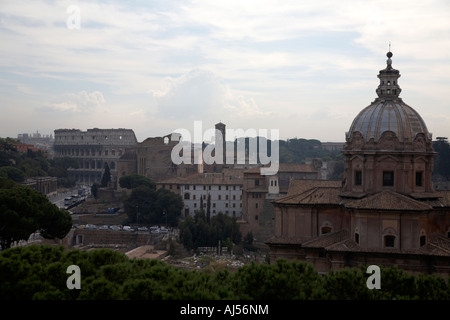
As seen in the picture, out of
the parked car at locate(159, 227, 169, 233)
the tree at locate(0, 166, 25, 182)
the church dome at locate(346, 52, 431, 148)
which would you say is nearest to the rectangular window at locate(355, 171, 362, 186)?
the church dome at locate(346, 52, 431, 148)

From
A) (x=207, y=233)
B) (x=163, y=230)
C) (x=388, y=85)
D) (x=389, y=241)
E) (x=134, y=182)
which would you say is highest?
(x=388, y=85)

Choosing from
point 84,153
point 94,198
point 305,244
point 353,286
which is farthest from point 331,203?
point 84,153

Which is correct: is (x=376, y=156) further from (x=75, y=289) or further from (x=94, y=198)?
(x=94, y=198)

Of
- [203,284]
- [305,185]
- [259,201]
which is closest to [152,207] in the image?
[259,201]

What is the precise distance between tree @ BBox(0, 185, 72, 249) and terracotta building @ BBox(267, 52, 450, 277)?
482 inches

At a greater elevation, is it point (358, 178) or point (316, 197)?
point (358, 178)

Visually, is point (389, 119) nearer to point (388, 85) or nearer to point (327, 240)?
point (388, 85)

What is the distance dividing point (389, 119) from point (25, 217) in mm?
18156

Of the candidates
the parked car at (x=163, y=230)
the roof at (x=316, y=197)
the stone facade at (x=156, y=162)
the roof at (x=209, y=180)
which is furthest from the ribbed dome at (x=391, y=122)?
the stone facade at (x=156, y=162)

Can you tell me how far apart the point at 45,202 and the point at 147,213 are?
93.3 ft

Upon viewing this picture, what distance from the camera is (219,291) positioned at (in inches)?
613

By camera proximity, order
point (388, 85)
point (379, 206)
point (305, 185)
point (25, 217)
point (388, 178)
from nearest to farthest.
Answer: point (379, 206) < point (388, 178) < point (388, 85) < point (305, 185) < point (25, 217)

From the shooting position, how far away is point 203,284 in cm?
1577

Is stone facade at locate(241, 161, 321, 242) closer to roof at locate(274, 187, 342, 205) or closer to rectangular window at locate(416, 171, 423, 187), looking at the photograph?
roof at locate(274, 187, 342, 205)
